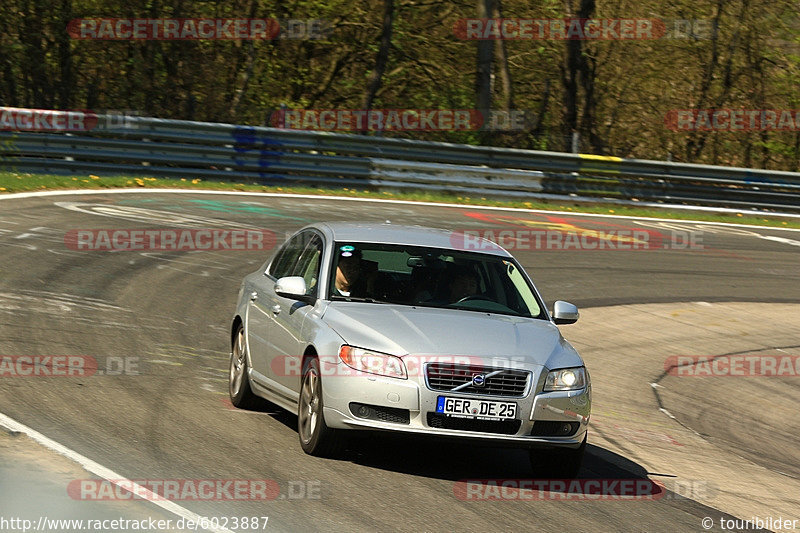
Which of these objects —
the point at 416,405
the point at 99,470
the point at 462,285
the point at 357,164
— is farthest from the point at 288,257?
the point at 357,164

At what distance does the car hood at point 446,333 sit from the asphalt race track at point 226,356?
2.05 ft

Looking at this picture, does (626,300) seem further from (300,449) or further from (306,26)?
(306,26)

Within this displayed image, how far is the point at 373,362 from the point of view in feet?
25.0

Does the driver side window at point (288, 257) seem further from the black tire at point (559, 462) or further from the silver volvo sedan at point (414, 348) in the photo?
the black tire at point (559, 462)

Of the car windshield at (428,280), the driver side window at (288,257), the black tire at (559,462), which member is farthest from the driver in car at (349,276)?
the black tire at (559,462)

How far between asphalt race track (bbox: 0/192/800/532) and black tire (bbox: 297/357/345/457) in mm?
91

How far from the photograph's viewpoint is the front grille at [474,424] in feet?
24.7

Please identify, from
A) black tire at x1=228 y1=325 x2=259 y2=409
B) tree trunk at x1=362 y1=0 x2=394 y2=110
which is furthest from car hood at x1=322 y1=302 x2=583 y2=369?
tree trunk at x1=362 y1=0 x2=394 y2=110

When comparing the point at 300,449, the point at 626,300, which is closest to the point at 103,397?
the point at 300,449

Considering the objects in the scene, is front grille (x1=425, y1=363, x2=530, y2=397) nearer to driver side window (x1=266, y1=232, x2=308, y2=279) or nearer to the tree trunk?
driver side window (x1=266, y1=232, x2=308, y2=279)

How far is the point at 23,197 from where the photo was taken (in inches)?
779

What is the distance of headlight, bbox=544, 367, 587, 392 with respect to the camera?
307 inches

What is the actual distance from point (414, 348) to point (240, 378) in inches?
94.8

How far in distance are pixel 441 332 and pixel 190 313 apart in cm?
589
